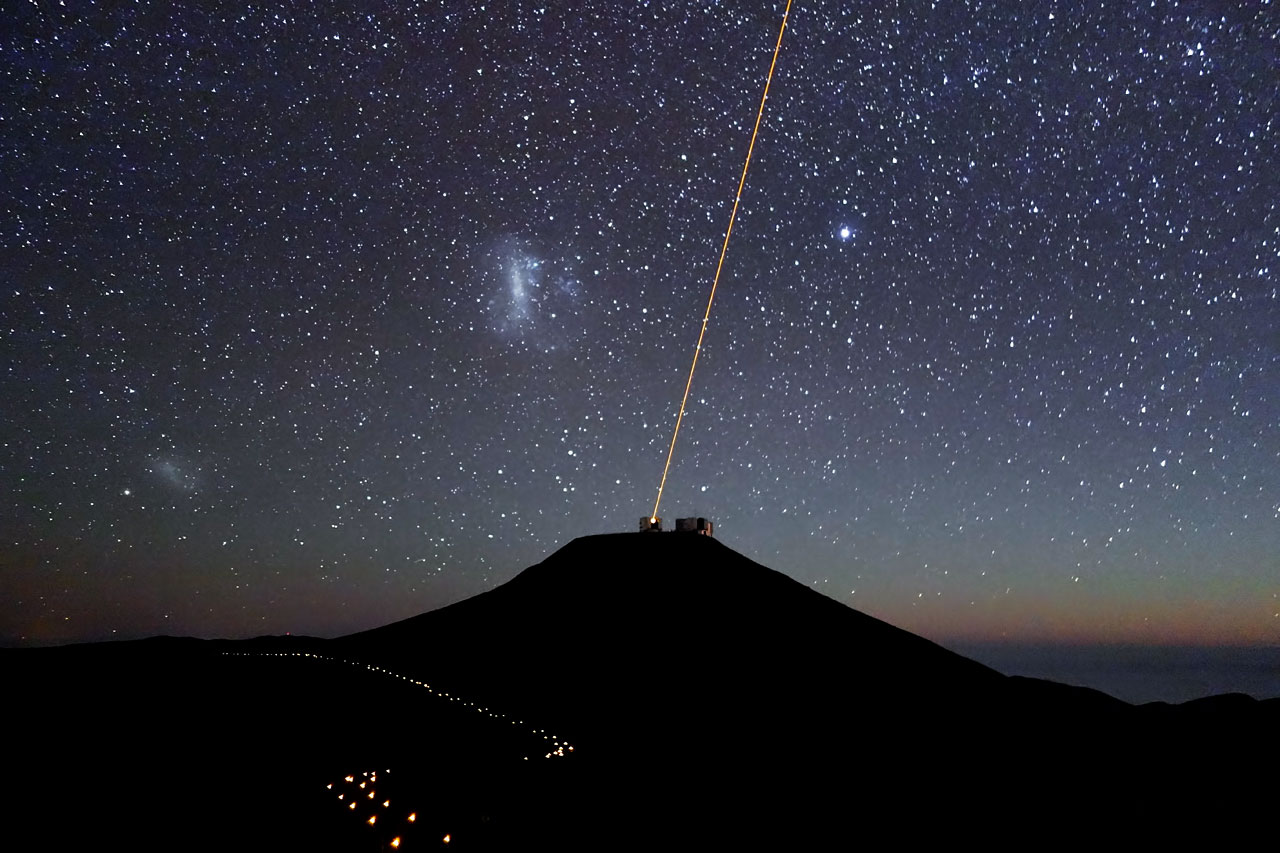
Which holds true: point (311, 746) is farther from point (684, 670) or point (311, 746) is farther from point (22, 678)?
point (684, 670)

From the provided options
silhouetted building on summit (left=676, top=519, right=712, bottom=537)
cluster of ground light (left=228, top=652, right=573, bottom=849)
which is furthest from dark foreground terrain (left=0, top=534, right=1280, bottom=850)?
silhouetted building on summit (left=676, top=519, right=712, bottom=537)

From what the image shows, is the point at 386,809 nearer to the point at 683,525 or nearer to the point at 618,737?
the point at 618,737

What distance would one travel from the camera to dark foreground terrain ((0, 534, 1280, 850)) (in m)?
8.34

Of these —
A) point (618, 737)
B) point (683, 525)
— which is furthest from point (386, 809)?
point (683, 525)

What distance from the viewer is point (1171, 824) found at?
1091cm

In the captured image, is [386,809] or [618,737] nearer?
[386,809]

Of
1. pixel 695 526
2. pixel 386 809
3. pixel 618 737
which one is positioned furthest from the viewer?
pixel 695 526

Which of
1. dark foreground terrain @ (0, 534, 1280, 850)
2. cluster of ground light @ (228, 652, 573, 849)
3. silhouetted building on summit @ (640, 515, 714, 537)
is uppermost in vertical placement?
silhouetted building on summit @ (640, 515, 714, 537)

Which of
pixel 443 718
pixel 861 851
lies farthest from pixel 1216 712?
pixel 443 718

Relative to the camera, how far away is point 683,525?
21.3 meters

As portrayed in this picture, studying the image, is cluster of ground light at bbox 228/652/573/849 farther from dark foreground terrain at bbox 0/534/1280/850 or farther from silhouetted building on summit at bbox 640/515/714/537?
silhouetted building on summit at bbox 640/515/714/537

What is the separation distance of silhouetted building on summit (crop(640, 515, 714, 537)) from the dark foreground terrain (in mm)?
420

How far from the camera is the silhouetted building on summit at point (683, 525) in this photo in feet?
69.7

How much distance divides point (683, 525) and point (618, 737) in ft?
28.7
